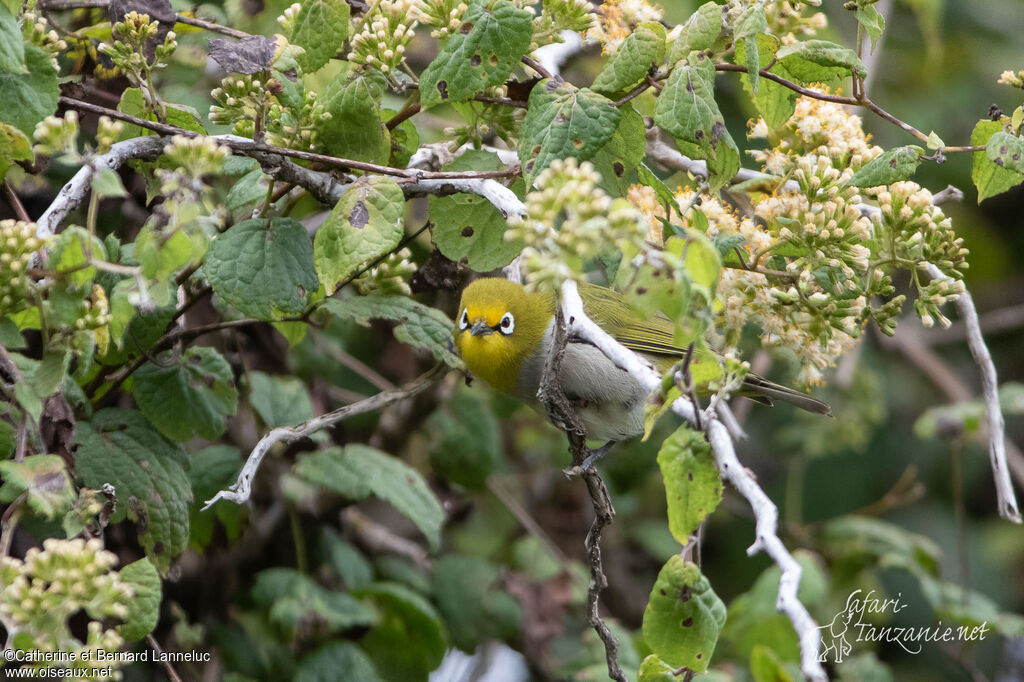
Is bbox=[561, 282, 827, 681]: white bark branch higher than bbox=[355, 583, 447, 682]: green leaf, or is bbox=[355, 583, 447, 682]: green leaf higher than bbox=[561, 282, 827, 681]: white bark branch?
bbox=[561, 282, 827, 681]: white bark branch

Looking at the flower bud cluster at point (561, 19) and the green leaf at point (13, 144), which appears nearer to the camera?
the green leaf at point (13, 144)

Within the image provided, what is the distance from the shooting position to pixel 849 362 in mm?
5012

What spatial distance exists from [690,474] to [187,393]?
1.49m

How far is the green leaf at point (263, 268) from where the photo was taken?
83.7 inches

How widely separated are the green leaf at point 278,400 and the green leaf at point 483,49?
151 cm

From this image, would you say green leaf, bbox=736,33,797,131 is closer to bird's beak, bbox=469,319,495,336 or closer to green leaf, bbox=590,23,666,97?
green leaf, bbox=590,23,666,97

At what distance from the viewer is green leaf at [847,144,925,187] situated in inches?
80.7

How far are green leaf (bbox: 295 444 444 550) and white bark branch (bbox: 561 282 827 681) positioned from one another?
142 cm

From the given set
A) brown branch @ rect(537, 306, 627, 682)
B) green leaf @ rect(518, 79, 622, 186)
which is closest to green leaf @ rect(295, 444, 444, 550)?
brown branch @ rect(537, 306, 627, 682)

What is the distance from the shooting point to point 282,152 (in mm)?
2059

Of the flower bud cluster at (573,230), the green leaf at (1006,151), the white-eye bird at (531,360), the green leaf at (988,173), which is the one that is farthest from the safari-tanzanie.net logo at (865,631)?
the flower bud cluster at (573,230)

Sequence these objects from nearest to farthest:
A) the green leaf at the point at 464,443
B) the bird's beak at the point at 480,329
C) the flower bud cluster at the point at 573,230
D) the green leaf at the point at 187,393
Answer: the flower bud cluster at the point at 573,230, the green leaf at the point at 187,393, the bird's beak at the point at 480,329, the green leaf at the point at 464,443

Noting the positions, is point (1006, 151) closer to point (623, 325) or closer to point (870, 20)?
point (870, 20)

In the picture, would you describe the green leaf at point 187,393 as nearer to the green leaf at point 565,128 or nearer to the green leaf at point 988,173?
the green leaf at point 565,128
